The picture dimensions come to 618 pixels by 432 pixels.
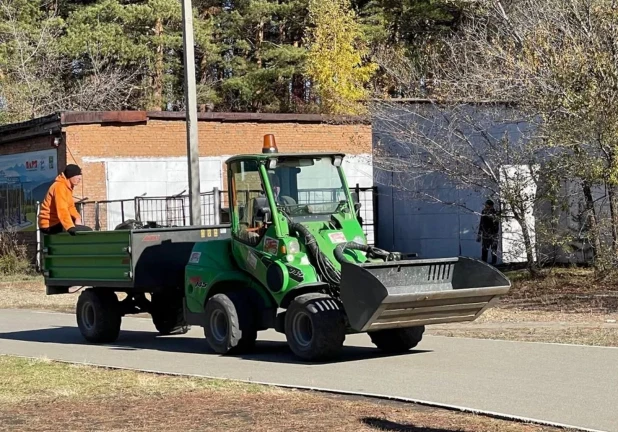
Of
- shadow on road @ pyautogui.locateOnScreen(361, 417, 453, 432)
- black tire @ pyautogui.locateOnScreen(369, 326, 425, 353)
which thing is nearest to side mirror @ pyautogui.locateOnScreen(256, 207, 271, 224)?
black tire @ pyautogui.locateOnScreen(369, 326, 425, 353)

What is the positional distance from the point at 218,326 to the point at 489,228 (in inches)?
479

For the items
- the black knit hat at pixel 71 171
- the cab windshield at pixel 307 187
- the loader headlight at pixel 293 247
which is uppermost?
the black knit hat at pixel 71 171

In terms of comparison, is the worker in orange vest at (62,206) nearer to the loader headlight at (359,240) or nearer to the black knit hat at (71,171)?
the black knit hat at (71,171)

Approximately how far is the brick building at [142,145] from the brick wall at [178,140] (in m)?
0.03

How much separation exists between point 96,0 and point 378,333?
130 ft

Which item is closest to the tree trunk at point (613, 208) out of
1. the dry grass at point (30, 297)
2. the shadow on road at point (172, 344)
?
the shadow on road at point (172, 344)

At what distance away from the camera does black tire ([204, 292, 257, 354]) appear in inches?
565

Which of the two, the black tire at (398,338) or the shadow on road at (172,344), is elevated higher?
the black tire at (398,338)

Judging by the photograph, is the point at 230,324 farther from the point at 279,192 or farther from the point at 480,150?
the point at 480,150

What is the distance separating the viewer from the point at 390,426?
9375 millimetres

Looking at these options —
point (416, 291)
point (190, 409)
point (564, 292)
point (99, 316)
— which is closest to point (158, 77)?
point (564, 292)

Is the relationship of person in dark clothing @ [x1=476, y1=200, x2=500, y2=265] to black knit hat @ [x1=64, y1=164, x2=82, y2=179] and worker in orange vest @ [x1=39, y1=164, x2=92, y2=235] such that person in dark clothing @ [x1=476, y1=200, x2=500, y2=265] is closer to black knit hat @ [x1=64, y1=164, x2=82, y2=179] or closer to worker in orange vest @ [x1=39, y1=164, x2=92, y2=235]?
worker in orange vest @ [x1=39, y1=164, x2=92, y2=235]

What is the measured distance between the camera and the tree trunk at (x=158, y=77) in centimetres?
4959

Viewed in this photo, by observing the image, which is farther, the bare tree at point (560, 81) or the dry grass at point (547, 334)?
the bare tree at point (560, 81)
